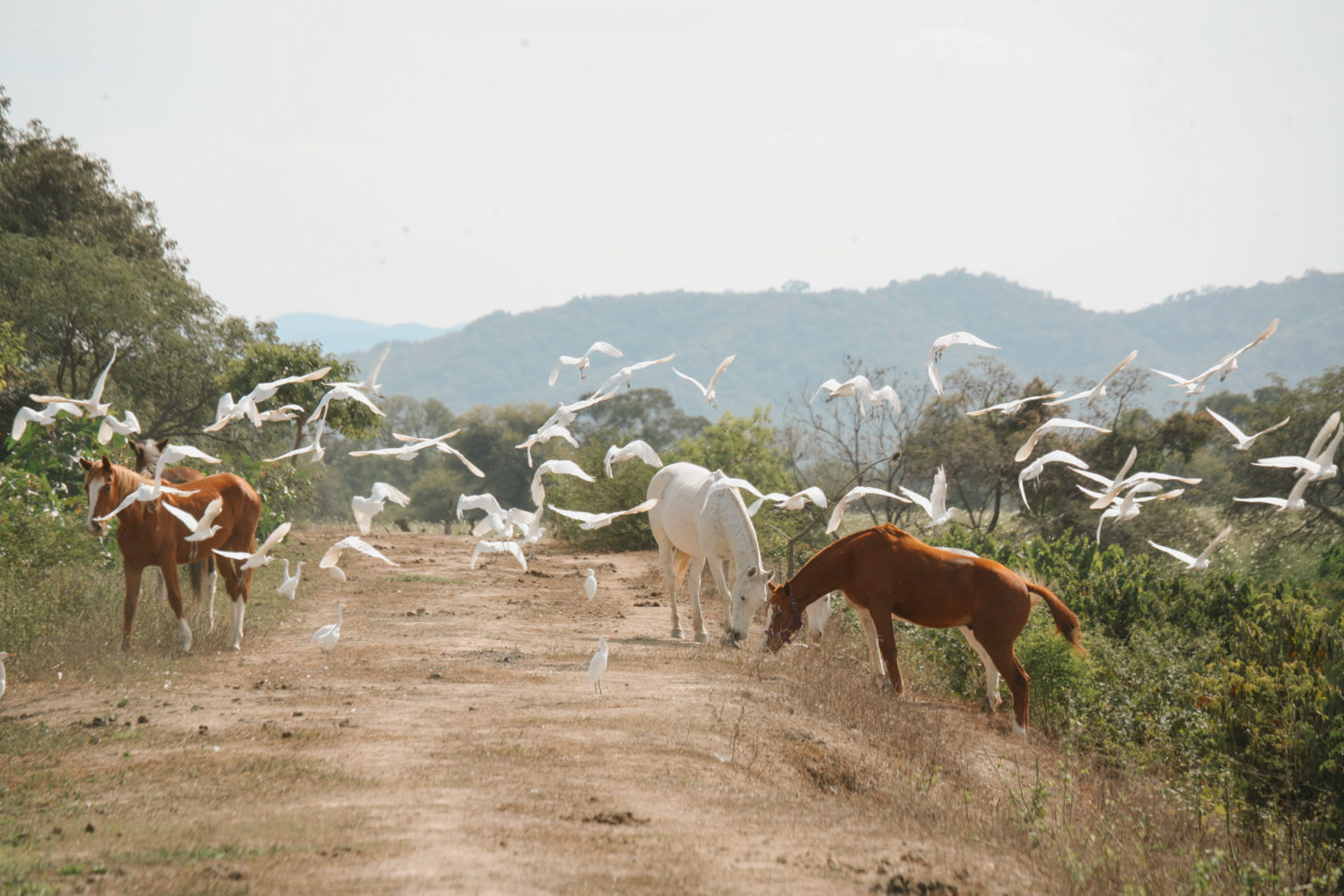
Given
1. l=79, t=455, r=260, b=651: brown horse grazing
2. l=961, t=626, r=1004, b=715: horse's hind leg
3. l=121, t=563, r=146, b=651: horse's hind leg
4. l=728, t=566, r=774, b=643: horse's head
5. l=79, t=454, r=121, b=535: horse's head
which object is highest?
l=79, t=454, r=121, b=535: horse's head

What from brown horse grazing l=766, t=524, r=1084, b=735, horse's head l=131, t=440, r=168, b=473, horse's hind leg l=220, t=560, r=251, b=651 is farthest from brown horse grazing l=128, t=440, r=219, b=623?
brown horse grazing l=766, t=524, r=1084, b=735

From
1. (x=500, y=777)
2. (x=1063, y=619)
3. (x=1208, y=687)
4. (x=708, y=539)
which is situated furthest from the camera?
(x=708, y=539)

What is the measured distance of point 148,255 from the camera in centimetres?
3144

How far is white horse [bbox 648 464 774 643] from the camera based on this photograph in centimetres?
1071

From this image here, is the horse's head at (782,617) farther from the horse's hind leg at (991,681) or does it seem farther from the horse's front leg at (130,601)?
the horse's front leg at (130,601)

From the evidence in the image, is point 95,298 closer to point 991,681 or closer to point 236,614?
point 236,614

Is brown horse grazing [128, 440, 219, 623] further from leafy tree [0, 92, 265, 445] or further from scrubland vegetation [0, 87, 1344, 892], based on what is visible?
leafy tree [0, 92, 265, 445]

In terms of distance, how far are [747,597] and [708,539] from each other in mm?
1006

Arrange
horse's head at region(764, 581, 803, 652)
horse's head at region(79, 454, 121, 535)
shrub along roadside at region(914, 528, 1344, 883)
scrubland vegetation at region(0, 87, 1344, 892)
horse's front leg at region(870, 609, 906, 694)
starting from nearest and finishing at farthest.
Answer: shrub along roadside at region(914, 528, 1344, 883), scrubland vegetation at region(0, 87, 1344, 892), horse's head at region(79, 454, 121, 535), horse's front leg at region(870, 609, 906, 694), horse's head at region(764, 581, 803, 652)

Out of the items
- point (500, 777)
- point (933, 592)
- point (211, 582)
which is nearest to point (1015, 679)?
point (933, 592)

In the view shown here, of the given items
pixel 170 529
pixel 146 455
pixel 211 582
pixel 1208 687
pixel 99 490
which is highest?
pixel 146 455

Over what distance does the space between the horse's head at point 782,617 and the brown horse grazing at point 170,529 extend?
5355 mm

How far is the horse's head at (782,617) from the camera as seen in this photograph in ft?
31.7

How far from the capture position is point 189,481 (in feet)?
36.9
